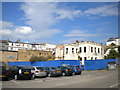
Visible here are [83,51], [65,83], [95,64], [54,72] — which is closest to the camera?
[65,83]

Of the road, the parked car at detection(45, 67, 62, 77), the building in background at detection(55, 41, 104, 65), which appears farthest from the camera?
the building in background at detection(55, 41, 104, 65)

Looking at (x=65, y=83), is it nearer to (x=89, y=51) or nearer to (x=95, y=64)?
(x=95, y=64)

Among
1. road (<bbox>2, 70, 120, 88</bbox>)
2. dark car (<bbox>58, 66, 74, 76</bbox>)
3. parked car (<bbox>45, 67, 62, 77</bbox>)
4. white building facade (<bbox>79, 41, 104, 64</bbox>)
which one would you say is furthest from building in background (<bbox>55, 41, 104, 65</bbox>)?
road (<bbox>2, 70, 120, 88</bbox>)

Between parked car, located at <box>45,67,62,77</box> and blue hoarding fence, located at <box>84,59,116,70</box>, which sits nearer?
parked car, located at <box>45,67,62,77</box>

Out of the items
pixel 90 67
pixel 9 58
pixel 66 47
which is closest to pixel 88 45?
pixel 66 47

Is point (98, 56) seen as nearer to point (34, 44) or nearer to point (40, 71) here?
point (40, 71)

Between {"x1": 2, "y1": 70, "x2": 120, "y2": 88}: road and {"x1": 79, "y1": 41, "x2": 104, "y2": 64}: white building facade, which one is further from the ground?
{"x1": 79, "y1": 41, "x2": 104, "y2": 64}: white building facade

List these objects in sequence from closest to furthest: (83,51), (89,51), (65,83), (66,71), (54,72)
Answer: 1. (65,83)
2. (54,72)
3. (66,71)
4. (89,51)
5. (83,51)

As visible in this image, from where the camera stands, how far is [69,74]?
2298cm

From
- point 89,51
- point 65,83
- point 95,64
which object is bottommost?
point 65,83

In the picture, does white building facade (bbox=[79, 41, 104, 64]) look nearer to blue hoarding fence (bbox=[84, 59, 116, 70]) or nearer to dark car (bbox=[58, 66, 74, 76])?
blue hoarding fence (bbox=[84, 59, 116, 70])

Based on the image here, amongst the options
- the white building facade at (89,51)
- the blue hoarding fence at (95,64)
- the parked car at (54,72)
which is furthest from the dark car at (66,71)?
the white building facade at (89,51)

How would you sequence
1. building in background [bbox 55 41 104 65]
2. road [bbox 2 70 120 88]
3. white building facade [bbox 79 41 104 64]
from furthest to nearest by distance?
1. building in background [bbox 55 41 104 65]
2. white building facade [bbox 79 41 104 64]
3. road [bbox 2 70 120 88]

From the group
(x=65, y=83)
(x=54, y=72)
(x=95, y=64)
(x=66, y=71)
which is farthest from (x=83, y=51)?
(x=65, y=83)
